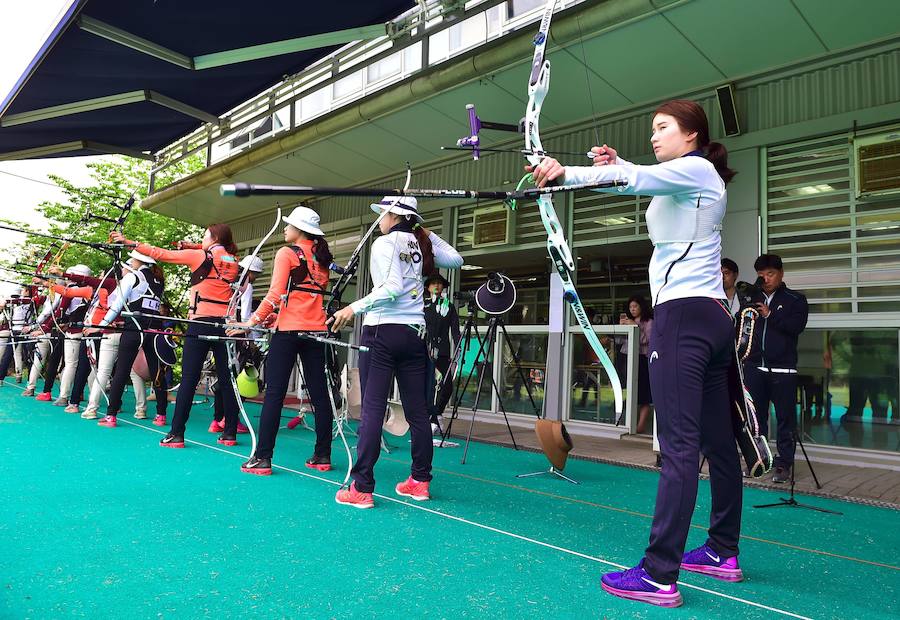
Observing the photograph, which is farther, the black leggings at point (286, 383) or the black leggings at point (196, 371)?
the black leggings at point (196, 371)

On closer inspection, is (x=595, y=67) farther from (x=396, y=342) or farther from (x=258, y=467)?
(x=258, y=467)

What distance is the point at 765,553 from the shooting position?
8.13 ft

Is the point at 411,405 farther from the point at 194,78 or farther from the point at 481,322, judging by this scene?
the point at 194,78

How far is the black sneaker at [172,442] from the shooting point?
172 inches

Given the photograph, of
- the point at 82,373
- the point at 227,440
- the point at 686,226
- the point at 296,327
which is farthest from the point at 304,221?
the point at 82,373

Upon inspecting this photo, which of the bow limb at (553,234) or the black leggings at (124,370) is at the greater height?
the bow limb at (553,234)

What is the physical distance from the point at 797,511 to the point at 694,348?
6.60 ft

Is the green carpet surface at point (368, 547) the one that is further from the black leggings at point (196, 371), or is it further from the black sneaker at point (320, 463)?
the black leggings at point (196, 371)

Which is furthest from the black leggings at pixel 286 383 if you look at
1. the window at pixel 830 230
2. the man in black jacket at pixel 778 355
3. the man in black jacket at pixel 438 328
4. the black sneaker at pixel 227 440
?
the window at pixel 830 230

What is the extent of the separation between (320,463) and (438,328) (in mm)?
2172

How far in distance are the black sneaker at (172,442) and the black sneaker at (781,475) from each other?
163 inches

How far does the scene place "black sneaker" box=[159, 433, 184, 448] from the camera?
14.3ft

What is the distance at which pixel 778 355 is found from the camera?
13.4 ft

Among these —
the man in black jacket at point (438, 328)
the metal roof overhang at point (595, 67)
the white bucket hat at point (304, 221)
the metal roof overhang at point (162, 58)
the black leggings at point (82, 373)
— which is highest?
the metal roof overhang at point (162, 58)
